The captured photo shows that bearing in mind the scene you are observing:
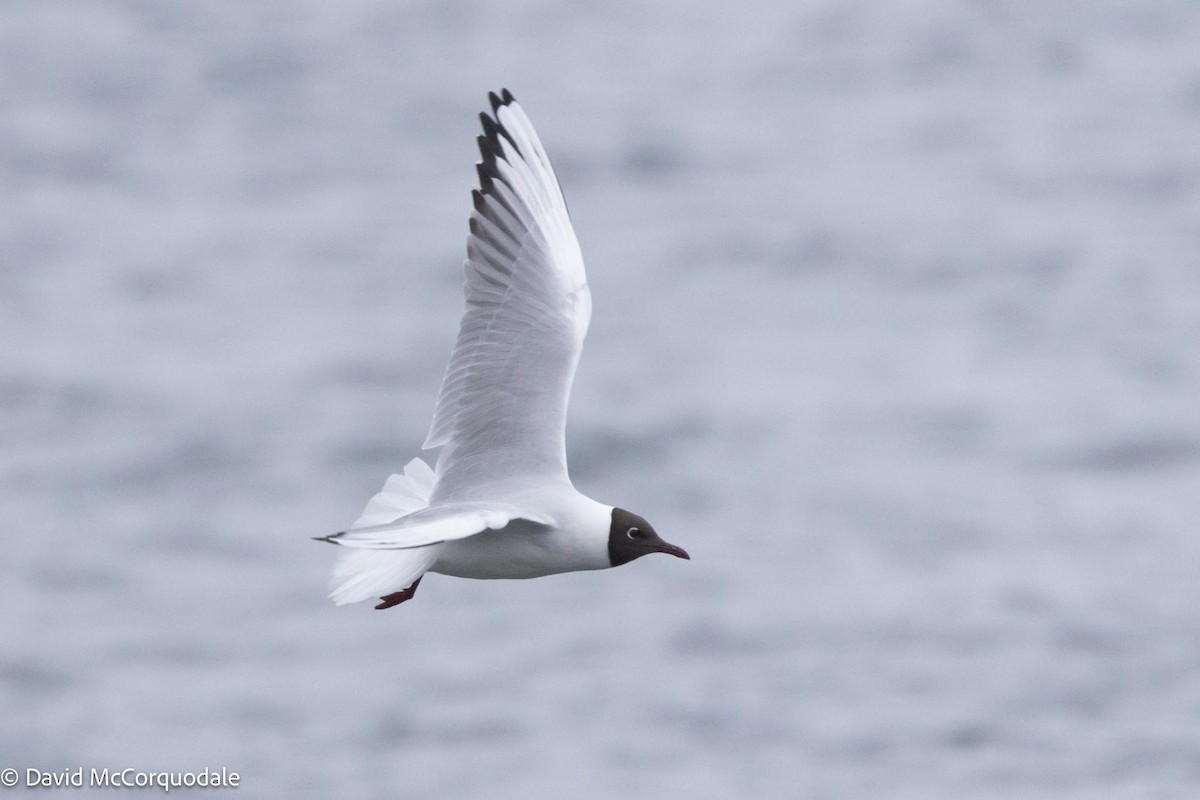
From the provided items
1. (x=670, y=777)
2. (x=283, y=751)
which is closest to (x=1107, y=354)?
(x=670, y=777)

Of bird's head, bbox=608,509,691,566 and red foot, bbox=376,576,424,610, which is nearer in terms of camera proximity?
bird's head, bbox=608,509,691,566

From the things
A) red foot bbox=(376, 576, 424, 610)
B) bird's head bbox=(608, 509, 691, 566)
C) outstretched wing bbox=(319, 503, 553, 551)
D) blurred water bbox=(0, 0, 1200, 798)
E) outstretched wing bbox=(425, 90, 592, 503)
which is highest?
blurred water bbox=(0, 0, 1200, 798)

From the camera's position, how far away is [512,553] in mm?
7938

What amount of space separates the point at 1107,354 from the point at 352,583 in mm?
20697

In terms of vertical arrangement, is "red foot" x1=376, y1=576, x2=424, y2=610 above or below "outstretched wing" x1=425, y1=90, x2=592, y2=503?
below

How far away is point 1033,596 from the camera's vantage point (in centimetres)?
2347

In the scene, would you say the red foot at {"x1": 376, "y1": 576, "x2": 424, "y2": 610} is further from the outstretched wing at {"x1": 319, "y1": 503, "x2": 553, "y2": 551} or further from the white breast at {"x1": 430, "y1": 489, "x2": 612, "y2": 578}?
the outstretched wing at {"x1": 319, "y1": 503, "x2": 553, "y2": 551}

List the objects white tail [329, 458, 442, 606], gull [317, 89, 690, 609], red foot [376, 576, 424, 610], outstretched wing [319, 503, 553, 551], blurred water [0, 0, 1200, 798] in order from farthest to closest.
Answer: blurred water [0, 0, 1200, 798]
red foot [376, 576, 424, 610]
gull [317, 89, 690, 609]
white tail [329, 458, 442, 606]
outstretched wing [319, 503, 553, 551]

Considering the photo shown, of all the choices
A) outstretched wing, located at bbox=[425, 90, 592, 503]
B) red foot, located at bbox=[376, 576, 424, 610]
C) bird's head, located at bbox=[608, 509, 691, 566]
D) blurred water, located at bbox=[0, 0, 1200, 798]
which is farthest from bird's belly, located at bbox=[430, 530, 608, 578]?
blurred water, located at bbox=[0, 0, 1200, 798]

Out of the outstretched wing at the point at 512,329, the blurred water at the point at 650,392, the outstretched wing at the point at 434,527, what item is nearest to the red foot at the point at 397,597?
the outstretched wing at the point at 512,329

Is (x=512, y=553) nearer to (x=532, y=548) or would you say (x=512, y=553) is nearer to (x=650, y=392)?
(x=532, y=548)

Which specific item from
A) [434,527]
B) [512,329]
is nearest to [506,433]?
[512,329]

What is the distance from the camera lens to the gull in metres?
7.92

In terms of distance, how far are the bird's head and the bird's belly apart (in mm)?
114
